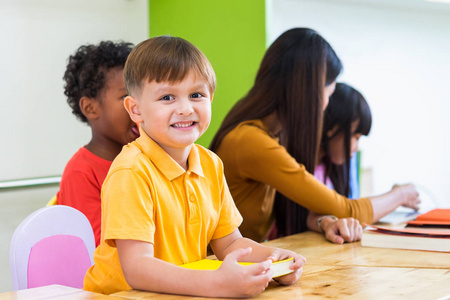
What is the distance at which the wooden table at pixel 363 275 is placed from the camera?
0.90 m

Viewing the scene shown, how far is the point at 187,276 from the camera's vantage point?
0.88 meters

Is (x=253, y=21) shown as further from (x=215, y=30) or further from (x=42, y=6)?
(x=42, y=6)

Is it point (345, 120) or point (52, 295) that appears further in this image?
point (345, 120)

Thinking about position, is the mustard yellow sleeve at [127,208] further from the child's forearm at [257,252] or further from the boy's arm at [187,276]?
the child's forearm at [257,252]

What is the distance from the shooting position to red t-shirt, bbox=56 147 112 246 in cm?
146

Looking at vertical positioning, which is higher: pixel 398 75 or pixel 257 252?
pixel 398 75

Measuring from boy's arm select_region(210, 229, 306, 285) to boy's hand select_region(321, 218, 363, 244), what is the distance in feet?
1.28

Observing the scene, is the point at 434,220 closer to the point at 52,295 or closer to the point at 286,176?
the point at 286,176

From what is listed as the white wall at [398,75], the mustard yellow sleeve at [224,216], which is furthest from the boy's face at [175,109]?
the white wall at [398,75]

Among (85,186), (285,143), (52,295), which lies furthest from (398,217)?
(52,295)

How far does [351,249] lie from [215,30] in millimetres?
1100

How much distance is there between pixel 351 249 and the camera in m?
1.33

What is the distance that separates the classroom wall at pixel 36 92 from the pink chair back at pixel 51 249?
752mm

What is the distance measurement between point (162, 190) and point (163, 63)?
0.70 ft
